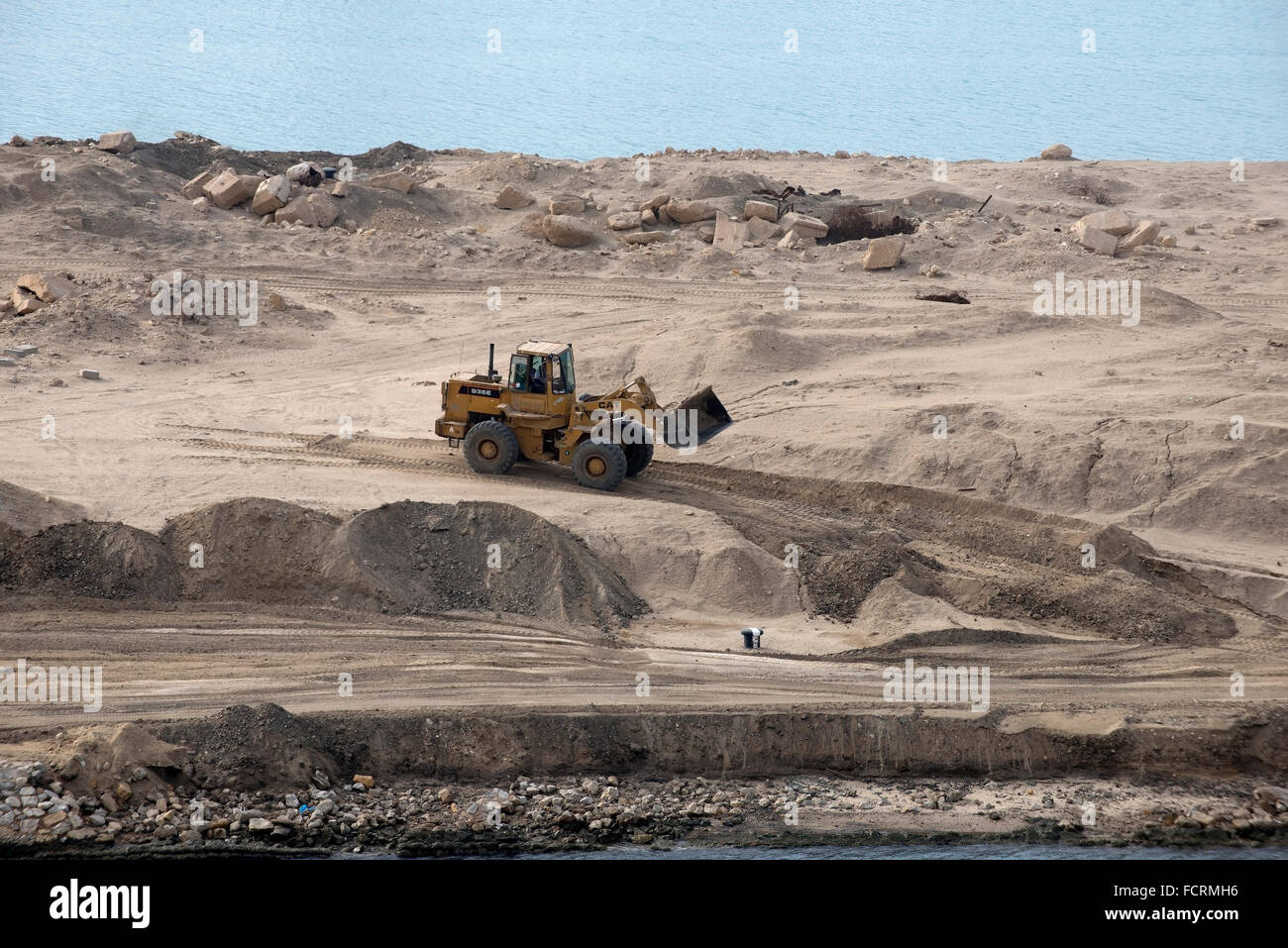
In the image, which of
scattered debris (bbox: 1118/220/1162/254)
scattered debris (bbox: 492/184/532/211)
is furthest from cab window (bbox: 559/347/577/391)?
scattered debris (bbox: 1118/220/1162/254)

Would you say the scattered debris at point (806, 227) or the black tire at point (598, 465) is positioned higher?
the scattered debris at point (806, 227)

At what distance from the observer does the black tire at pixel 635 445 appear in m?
16.8

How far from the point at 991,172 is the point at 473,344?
1655 cm

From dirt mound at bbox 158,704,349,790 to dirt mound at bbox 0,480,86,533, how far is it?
405 cm

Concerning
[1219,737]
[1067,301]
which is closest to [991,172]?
[1067,301]

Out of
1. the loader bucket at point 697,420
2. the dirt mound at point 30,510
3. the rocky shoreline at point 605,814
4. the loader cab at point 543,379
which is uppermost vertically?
the loader cab at point 543,379

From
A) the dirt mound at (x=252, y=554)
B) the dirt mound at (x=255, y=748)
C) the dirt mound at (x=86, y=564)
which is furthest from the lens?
the dirt mound at (x=252, y=554)

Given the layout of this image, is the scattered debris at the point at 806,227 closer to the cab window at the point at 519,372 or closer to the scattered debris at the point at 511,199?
the scattered debris at the point at 511,199

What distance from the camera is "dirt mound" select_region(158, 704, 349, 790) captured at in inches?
438

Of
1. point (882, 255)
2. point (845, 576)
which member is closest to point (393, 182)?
point (882, 255)

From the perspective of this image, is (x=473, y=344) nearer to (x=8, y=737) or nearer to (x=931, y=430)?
(x=931, y=430)

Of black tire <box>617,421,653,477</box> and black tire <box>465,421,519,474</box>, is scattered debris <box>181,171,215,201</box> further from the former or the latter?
black tire <box>617,421,653,477</box>

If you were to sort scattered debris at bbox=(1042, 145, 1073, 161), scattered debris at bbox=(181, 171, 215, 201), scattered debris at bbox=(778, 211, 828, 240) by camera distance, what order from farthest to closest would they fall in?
scattered debris at bbox=(1042, 145, 1073, 161)
scattered debris at bbox=(181, 171, 215, 201)
scattered debris at bbox=(778, 211, 828, 240)

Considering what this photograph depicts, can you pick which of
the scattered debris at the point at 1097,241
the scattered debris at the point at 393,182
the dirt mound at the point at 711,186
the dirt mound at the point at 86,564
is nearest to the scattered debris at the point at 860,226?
the dirt mound at the point at 711,186
